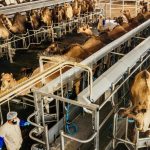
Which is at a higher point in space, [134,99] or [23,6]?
[23,6]

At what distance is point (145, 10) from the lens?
13.9 metres

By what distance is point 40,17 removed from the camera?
469 inches

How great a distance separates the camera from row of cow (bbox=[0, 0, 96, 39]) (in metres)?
10.4

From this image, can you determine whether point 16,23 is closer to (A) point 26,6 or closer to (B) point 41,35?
(A) point 26,6

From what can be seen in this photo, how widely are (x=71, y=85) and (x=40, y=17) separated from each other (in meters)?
7.04

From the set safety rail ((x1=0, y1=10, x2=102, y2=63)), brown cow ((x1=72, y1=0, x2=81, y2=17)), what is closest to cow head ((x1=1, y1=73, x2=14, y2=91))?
safety rail ((x1=0, y1=10, x2=102, y2=63))

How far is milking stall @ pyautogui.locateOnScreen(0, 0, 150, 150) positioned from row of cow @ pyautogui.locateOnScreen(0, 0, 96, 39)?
0.04m

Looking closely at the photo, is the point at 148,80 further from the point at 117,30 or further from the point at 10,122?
the point at 117,30

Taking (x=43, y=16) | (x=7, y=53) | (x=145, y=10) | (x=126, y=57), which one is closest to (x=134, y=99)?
(x=126, y=57)

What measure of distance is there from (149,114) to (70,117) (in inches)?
57.9

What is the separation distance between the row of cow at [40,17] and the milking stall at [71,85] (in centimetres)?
4

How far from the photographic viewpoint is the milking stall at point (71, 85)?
3.95 meters

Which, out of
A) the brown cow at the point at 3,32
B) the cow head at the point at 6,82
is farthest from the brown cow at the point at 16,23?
the cow head at the point at 6,82

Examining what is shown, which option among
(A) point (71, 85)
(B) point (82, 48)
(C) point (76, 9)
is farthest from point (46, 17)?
(A) point (71, 85)
